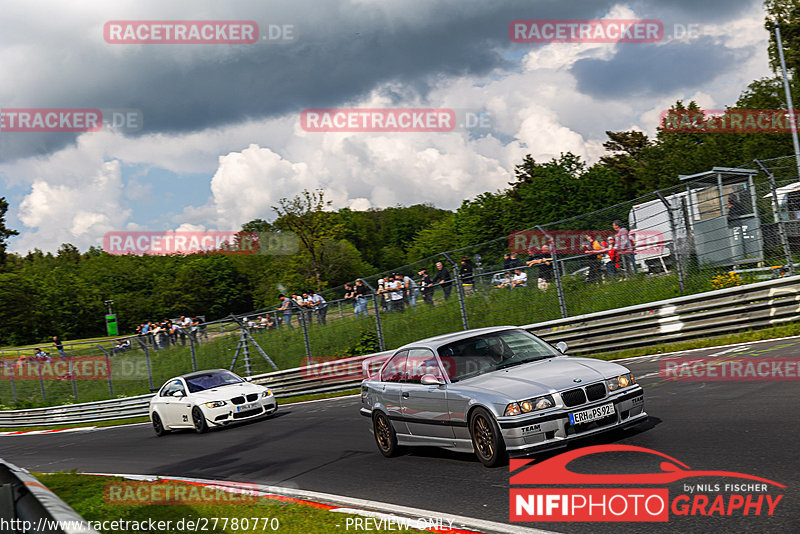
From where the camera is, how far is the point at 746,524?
15.9 feet

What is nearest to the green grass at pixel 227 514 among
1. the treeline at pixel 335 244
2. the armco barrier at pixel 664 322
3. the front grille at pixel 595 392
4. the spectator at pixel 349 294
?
the front grille at pixel 595 392

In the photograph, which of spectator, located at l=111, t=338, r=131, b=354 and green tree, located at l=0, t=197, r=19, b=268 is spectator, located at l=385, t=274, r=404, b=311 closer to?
spectator, located at l=111, t=338, r=131, b=354

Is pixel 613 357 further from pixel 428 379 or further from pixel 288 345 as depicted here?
pixel 288 345

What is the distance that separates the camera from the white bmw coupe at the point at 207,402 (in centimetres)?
1647

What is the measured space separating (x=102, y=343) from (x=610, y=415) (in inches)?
935

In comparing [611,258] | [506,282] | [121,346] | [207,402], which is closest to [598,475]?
[611,258]

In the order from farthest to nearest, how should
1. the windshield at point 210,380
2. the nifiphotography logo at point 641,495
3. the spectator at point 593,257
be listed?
1. the windshield at point 210,380
2. the spectator at point 593,257
3. the nifiphotography logo at point 641,495

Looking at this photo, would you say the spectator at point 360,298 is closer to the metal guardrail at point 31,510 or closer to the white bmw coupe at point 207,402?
the white bmw coupe at point 207,402

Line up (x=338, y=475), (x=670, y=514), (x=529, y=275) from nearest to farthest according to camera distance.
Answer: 1. (x=670, y=514)
2. (x=338, y=475)
3. (x=529, y=275)

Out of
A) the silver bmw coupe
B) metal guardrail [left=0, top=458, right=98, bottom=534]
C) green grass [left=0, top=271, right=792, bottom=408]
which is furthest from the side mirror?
green grass [left=0, top=271, right=792, bottom=408]

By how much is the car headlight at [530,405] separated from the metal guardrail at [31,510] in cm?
444

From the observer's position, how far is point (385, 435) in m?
9.65

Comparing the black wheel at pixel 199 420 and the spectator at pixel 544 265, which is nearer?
the black wheel at pixel 199 420

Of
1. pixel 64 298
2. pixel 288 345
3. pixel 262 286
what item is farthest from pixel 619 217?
pixel 64 298
